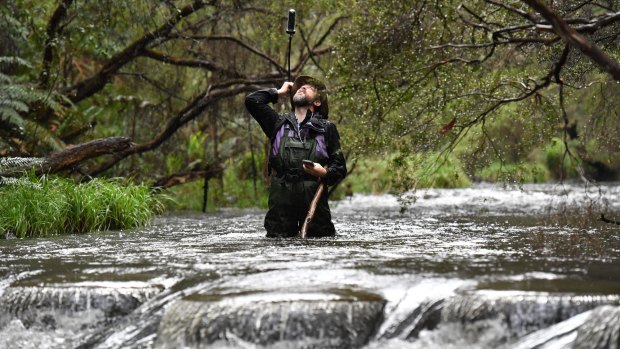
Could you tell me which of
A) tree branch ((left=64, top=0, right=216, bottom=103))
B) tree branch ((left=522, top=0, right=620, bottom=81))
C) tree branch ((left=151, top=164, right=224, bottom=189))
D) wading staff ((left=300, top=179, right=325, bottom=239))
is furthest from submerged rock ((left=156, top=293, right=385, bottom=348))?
tree branch ((left=151, top=164, right=224, bottom=189))

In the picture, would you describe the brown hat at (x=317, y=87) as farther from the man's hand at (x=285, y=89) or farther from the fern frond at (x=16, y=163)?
the fern frond at (x=16, y=163)

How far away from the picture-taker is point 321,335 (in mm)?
5602

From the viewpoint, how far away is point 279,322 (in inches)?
222

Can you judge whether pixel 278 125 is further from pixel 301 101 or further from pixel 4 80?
pixel 4 80

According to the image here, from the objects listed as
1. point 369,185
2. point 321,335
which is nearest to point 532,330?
point 321,335

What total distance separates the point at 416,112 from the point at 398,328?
7.27 m

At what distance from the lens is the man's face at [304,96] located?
368 inches

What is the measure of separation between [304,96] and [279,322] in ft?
13.5

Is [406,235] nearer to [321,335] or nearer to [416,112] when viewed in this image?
[416,112]

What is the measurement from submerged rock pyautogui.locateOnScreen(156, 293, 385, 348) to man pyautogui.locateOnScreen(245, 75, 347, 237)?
336 centimetres

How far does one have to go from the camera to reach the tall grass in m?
11.1

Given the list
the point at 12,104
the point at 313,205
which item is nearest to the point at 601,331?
the point at 313,205

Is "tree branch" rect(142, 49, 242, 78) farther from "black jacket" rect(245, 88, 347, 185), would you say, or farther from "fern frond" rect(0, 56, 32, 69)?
"black jacket" rect(245, 88, 347, 185)

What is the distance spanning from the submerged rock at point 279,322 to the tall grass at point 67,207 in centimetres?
595
